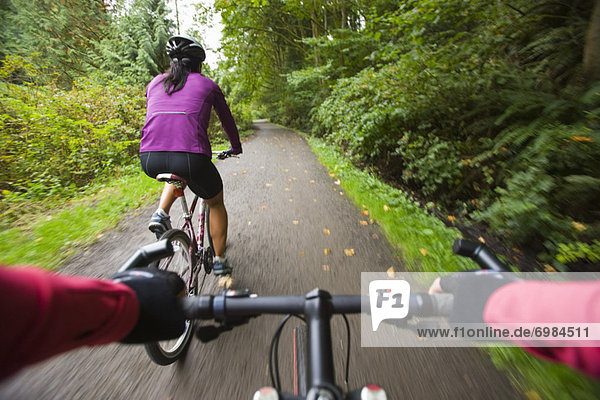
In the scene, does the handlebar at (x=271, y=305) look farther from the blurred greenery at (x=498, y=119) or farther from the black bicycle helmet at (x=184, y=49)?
the blurred greenery at (x=498, y=119)

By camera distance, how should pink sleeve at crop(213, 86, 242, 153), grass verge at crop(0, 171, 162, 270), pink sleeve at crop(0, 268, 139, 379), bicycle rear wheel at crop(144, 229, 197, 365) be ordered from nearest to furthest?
1. pink sleeve at crop(0, 268, 139, 379)
2. bicycle rear wheel at crop(144, 229, 197, 365)
3. pink sleeve at crop(213, 86, 242, 153)
4. grass verge at crop(0, 171, 162, 270)

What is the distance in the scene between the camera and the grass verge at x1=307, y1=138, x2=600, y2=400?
5.62ft

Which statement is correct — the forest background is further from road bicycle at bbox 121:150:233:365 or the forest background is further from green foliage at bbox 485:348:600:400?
road bicycle at bbox 121:150:233:365

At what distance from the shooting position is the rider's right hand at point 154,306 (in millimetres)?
792

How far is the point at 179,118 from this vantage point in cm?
223

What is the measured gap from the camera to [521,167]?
141 inches

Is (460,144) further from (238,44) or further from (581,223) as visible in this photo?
(238,44)

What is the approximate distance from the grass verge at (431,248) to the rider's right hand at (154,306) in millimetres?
2328

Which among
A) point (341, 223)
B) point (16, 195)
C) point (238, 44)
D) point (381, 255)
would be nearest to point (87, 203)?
point (16, 195)

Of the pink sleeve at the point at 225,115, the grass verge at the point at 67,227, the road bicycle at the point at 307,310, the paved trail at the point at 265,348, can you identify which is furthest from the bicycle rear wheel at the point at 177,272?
the grass verge at the point at 67,227

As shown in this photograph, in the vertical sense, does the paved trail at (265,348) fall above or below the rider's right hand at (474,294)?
below

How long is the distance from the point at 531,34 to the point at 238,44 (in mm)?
14702

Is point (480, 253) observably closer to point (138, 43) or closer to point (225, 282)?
point (225, 282)

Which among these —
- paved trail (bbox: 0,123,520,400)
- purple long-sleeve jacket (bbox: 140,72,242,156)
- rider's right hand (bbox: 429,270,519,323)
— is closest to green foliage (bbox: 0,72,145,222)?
paved trail (bbox: 0,123,520,400)
